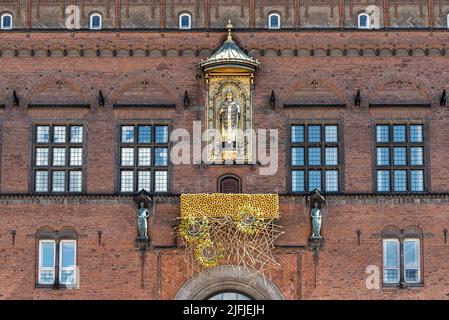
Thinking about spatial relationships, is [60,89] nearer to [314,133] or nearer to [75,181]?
[75,181]

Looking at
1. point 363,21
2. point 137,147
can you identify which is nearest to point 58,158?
point 137,147

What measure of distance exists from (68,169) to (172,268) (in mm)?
5031

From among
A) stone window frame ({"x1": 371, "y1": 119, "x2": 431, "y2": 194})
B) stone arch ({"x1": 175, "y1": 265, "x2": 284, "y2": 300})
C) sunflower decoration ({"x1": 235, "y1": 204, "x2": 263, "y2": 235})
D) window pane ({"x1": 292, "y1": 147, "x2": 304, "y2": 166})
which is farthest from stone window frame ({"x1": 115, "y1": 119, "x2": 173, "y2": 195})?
stone window frame ({"x1": 371, "y1": 119, "x2": 431, "y2": 194})

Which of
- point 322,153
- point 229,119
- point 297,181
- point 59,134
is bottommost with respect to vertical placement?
point 297,181

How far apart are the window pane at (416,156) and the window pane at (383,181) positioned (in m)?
0.96

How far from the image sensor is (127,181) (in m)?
49.3

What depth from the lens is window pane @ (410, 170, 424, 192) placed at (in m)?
49.2

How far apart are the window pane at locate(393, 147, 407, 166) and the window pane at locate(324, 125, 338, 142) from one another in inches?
83.5

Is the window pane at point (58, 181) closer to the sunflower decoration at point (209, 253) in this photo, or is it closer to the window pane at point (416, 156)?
the sunflower decoration at point (209, 253)

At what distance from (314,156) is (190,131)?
14.4 ft

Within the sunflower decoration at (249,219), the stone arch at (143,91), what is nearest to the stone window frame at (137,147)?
the stone arch at (143,91)

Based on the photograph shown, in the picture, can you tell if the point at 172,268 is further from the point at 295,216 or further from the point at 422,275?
the point at 422,275

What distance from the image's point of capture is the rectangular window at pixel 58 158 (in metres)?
49.2

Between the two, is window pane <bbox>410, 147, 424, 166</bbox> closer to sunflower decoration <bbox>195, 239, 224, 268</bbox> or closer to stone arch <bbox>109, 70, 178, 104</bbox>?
sunflower decoration <bbox>195, 239, 224, 268</bbox>
